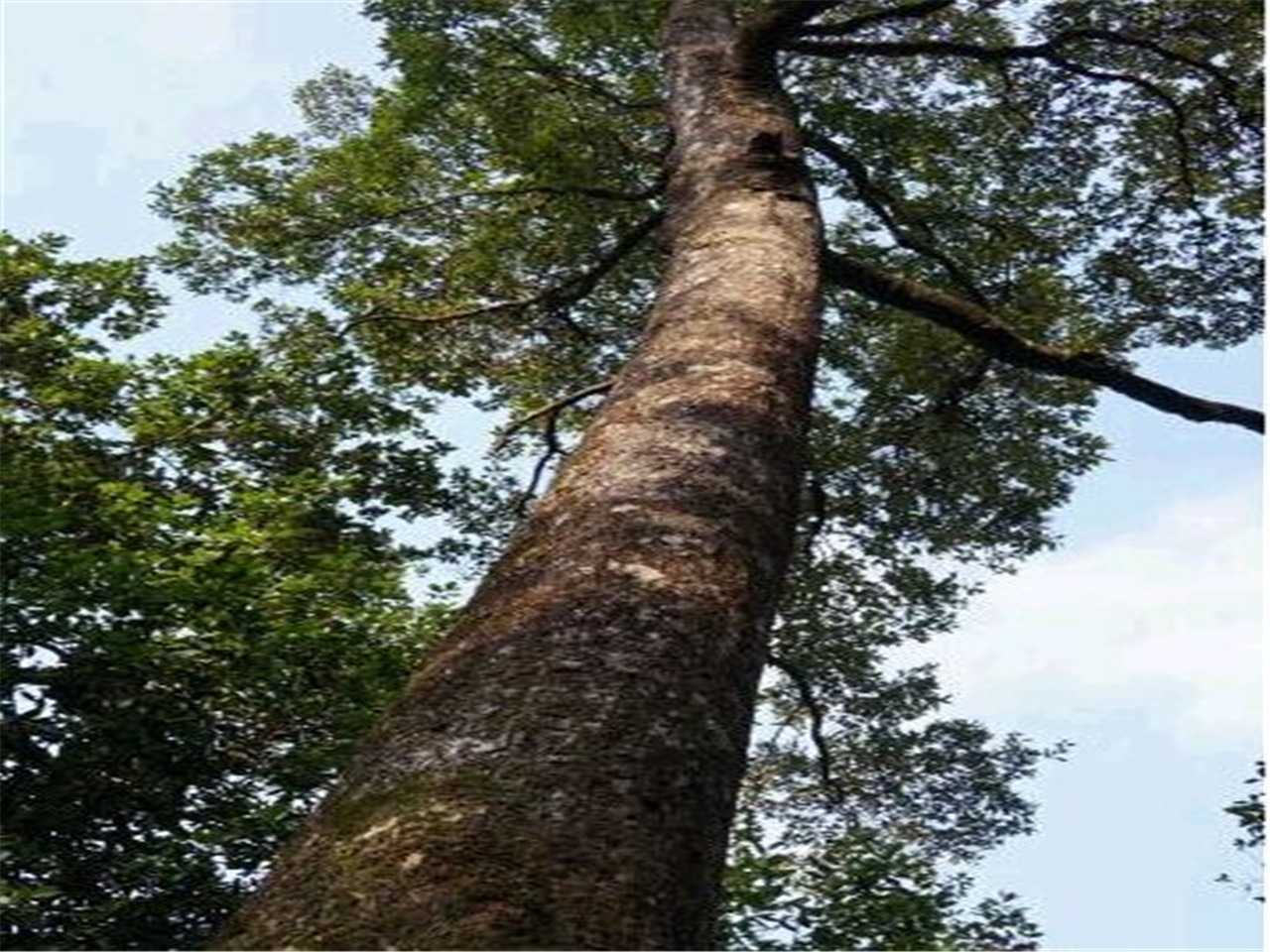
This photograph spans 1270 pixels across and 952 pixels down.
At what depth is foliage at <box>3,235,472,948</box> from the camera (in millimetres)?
5305

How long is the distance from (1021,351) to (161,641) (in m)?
4.00

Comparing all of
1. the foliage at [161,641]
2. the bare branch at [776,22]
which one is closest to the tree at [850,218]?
the bare branch at [776,22]

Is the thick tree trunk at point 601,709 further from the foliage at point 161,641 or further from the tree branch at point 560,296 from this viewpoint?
the tree branch at point 560,296

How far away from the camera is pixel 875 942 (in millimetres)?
6152

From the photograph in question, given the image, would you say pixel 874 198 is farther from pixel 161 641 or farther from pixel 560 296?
pixel 161 641

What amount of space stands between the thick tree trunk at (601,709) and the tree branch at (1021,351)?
1855mm

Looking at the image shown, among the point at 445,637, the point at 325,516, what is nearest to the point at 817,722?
the point at 325,516

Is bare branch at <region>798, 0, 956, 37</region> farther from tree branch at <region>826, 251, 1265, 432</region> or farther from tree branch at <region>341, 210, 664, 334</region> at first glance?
tree branch at <region>826, 251, 1265, 432</region>

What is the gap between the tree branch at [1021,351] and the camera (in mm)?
5867

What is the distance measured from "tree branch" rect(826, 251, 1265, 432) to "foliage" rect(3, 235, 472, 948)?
280 cm

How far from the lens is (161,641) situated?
5.88m

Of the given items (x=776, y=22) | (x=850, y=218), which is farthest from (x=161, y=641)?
(x=850, y=218)

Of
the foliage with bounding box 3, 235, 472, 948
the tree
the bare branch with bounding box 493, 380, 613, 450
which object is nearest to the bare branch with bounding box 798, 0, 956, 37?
the tree

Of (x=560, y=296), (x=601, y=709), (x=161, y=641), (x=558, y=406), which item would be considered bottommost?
(x=601, y=709)
